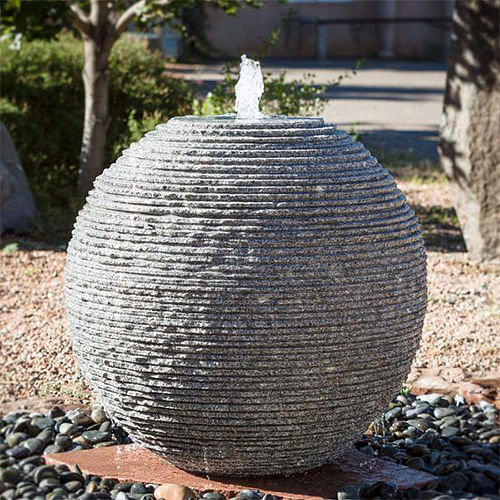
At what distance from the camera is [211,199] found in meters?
3.36

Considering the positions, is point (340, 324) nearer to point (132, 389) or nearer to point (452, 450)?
point (132, 389)

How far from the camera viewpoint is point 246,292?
3283 mm

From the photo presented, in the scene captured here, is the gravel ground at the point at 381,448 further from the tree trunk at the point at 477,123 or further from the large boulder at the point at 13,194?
the large boulder at the point at 13,194

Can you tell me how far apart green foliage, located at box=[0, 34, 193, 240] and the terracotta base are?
199 inches

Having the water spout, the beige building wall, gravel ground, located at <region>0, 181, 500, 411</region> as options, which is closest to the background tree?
gravel ground, located at <region>0, 181, 500, 411</region>

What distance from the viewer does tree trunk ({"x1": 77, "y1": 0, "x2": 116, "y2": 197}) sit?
8930 mm

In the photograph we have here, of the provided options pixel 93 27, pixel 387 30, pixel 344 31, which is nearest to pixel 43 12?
pixel 93 27

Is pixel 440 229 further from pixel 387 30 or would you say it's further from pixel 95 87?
pixel 387 30

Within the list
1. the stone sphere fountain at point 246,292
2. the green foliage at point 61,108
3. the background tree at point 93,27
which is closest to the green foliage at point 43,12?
the background tree at point 93,27

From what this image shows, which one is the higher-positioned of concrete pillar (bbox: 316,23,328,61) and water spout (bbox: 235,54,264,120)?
water spout (bbox: 235,54,264,120)

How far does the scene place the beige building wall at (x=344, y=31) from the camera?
28.7m

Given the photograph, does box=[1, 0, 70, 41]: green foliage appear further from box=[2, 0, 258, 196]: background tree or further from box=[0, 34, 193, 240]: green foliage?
box=[0, 34, 193, 240]: green foliage

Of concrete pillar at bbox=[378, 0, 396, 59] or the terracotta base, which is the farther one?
concrete pillar at bbox=[378, 0, 396, 59]

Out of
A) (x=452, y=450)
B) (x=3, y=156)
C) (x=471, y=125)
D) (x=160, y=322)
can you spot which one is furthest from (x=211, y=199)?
(x=3, y=156)
